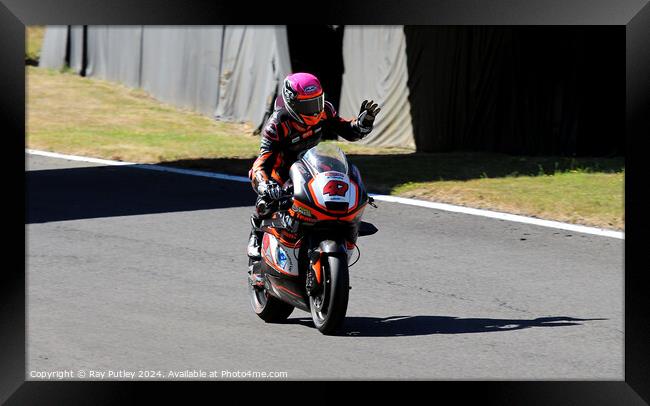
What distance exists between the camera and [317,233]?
8.23 metres

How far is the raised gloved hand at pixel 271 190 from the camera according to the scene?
26.5 ft

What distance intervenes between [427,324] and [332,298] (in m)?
1.34

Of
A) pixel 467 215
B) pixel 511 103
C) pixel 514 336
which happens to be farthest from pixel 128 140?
pixel 514 336

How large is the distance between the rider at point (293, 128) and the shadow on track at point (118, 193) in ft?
15.6

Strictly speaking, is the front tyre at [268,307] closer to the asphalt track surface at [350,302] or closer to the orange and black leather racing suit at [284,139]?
the asphalt track surface at [350,302]

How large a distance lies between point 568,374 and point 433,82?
13.1 m

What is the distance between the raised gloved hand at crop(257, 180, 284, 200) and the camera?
8086mm

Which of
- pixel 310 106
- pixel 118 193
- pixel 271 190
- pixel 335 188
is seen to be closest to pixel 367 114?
pixel 310 106

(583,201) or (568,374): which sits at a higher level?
(583,201)

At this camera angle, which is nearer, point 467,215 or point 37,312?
point 37,312

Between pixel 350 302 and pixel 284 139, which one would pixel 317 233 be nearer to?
pixel 284 139

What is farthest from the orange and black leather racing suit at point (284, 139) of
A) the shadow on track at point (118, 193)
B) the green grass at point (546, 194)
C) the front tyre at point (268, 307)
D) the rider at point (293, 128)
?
the green grass at point (546, 194)
